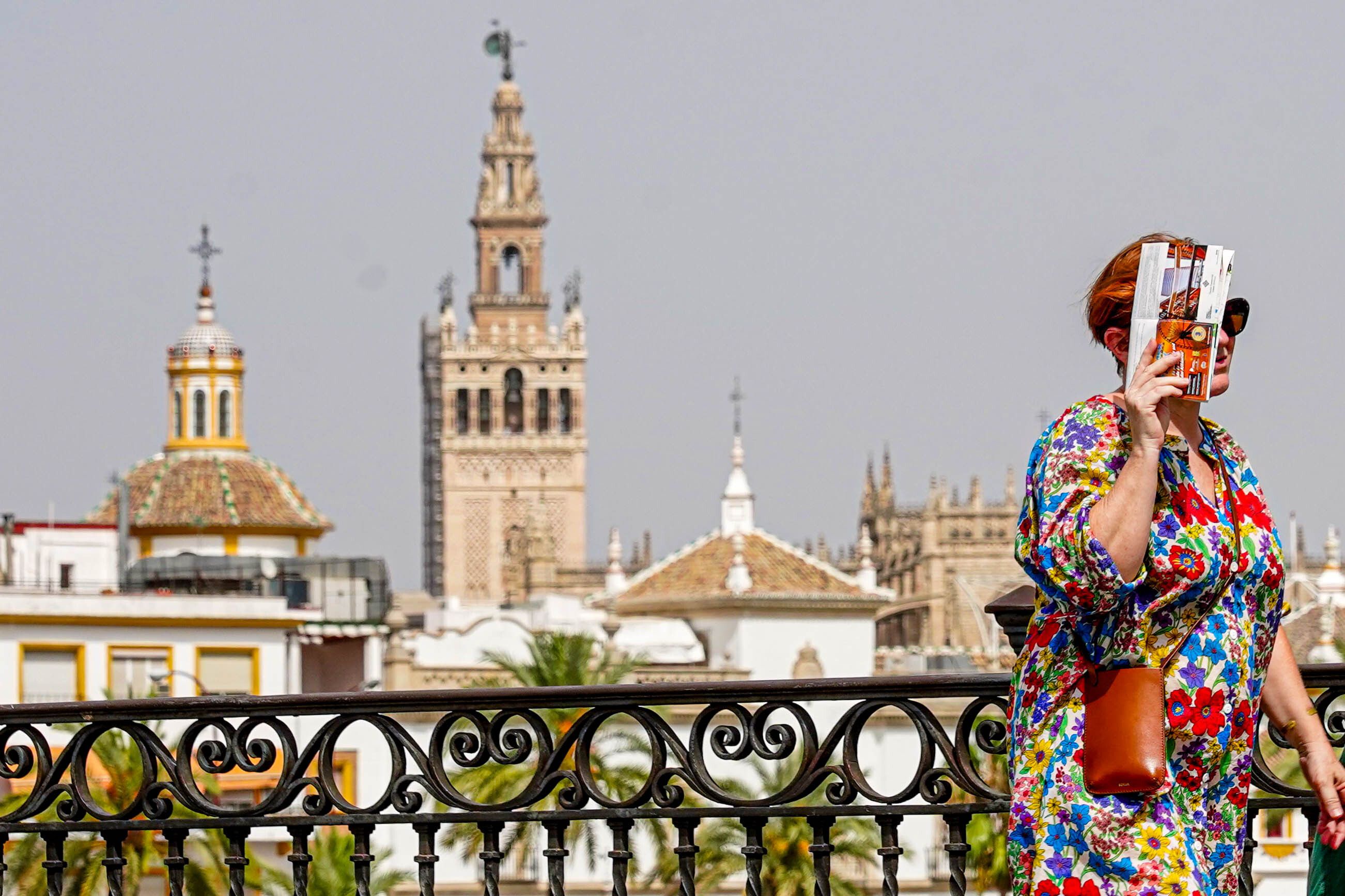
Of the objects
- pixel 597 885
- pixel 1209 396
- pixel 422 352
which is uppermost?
pixel 422 352

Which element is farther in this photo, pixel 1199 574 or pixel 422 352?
pixel 422 352

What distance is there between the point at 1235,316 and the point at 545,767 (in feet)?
7.15

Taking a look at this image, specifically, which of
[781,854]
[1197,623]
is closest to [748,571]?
[781,854]

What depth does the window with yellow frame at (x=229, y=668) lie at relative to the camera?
147ft

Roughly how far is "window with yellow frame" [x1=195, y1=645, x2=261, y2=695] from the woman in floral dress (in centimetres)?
4142

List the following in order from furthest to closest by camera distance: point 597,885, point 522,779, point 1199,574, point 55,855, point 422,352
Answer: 1. point 422,352
2. point 597,885
3. point 522,779
4. point 55,855
5. point 1199,574

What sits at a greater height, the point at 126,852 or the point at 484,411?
the point at 484,411

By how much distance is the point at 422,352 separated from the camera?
131500 millimetres

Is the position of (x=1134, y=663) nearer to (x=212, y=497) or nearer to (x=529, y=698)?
(x=529, y=698)

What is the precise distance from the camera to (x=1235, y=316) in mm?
4250

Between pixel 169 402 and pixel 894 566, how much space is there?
4845 cm

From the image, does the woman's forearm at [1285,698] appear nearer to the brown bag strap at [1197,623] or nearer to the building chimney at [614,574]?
the brown bag strap at [1197,623]

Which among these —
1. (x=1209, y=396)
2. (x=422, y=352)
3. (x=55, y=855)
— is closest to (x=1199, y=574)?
(x=1209, y=396)

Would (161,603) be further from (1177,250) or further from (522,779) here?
(1177,250)
